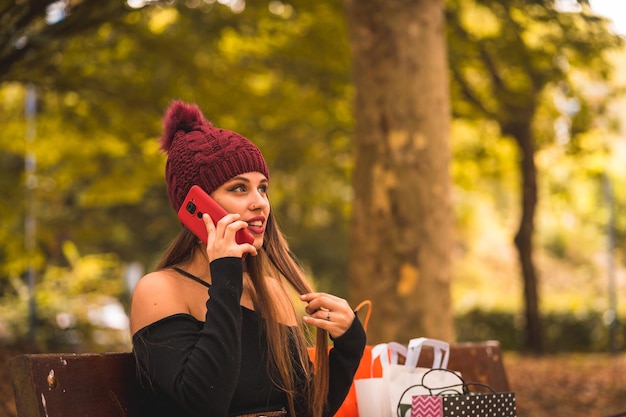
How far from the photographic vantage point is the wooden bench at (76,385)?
9.21 feet

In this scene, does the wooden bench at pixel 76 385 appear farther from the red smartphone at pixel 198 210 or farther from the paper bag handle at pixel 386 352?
the paper bag handle at pixel 386 352

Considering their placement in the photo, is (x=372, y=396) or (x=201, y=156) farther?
(x=372, y=396)

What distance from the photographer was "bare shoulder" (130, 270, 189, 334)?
2.99m

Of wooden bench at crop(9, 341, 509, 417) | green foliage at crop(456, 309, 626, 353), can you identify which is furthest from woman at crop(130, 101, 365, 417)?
green foliage at crop(456, 309, 626, 353)

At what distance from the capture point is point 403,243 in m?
8.09

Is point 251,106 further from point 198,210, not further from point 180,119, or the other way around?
point 198,210

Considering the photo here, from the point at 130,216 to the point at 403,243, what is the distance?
26181 mm

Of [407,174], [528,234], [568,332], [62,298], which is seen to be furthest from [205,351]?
[568,332]

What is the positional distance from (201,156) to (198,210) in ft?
0.61

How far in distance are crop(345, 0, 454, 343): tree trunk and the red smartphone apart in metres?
5.01

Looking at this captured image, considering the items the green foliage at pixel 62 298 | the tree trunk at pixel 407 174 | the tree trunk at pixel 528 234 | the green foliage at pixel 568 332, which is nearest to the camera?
the tree trunk at pixel 407 174

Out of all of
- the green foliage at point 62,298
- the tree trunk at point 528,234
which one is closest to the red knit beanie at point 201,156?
the tree trunk at point 528,234

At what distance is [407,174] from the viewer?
8.11 meters

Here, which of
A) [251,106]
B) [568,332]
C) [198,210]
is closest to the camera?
[198,210]
